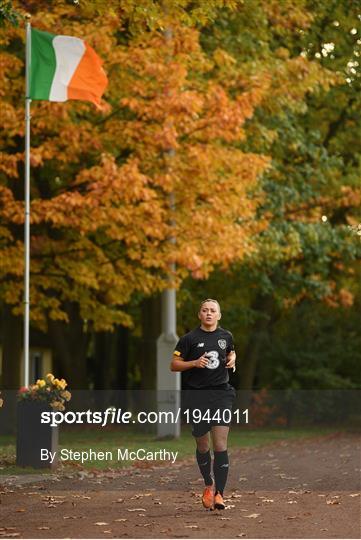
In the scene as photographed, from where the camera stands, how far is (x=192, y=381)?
39.8 feet

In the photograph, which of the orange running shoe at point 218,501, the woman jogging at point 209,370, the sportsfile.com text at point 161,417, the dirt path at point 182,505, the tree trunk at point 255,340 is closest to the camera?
the dirt path at point 182,505

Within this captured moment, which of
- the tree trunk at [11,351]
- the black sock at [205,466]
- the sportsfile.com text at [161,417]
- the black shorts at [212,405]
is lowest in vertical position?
the black sock at [205,466]

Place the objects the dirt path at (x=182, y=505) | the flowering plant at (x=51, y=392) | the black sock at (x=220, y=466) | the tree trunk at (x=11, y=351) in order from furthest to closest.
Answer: the tree trunk at (x=11, y=351) → the flowering plant at (x=51, y=392) → the black sock at (x=220, y=466) → the dirt path at (x=182, y=505)

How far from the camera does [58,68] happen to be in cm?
2208

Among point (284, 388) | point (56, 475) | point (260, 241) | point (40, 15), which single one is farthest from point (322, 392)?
point (56, 475)

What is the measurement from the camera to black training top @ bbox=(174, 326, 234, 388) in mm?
12086

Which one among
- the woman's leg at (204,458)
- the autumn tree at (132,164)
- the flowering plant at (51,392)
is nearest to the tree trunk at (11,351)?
the autumn tree at (132,164)

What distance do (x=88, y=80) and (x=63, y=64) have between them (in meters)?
0.50

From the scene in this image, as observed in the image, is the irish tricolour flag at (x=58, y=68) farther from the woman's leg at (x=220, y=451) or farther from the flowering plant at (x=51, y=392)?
the woman's leg at (x=220, y=451)

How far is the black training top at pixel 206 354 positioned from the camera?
12.1m

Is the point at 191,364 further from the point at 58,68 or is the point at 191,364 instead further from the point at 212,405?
the point at 58,68

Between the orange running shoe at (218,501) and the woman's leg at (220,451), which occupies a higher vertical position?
the woman's leg at (220,451)

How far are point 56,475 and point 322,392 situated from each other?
65.6 feet

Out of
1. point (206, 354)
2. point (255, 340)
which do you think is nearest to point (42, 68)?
point (206, 354)
